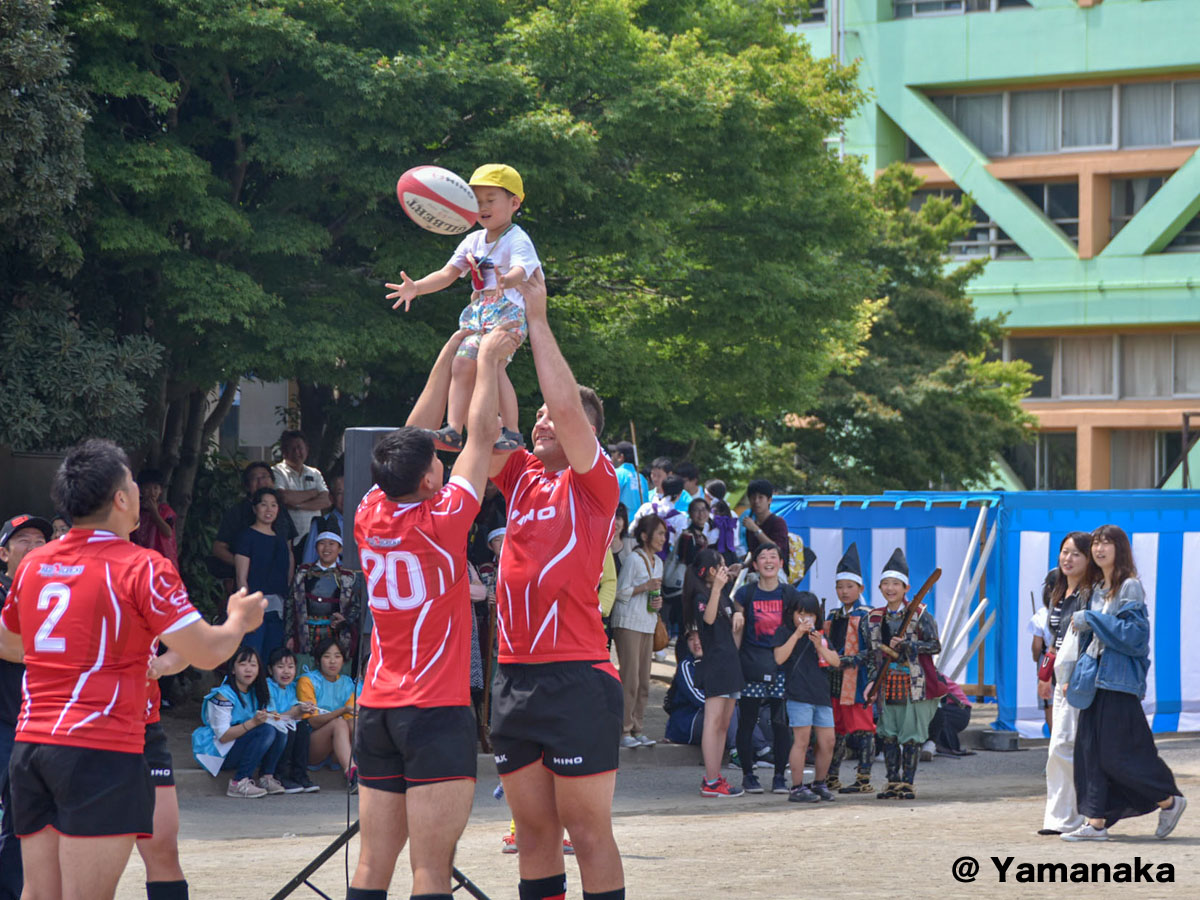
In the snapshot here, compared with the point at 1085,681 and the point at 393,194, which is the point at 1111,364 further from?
the point at 1085,681

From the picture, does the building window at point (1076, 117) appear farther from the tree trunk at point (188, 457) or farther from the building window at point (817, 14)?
the tree trunk at point (188, 457)

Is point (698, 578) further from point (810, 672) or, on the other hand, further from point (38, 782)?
point (38, 782)

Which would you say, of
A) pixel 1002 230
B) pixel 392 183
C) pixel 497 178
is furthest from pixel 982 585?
pixel 1002 230

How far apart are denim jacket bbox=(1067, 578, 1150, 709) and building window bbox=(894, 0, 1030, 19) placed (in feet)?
114

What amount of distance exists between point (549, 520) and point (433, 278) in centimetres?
124

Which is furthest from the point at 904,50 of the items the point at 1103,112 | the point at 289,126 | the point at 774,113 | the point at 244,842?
the point at 244,842

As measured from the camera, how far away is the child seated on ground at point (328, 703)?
1188cm

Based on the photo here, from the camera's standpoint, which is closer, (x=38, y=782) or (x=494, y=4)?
(x=38, y=782)

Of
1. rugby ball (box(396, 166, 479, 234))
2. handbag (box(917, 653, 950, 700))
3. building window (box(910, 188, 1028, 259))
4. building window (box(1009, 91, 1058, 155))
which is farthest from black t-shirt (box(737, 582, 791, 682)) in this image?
building window (box(1009, 91, 1058, 155))

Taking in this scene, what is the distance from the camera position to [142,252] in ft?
42.4

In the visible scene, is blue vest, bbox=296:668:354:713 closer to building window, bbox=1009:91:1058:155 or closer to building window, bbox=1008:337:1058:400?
building window, bbox=1008:337:1058:400

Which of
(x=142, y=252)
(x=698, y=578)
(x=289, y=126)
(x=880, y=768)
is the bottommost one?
(x=880, y=768)

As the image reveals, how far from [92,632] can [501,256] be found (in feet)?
7.42

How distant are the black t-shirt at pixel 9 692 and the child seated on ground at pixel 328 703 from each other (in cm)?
506
